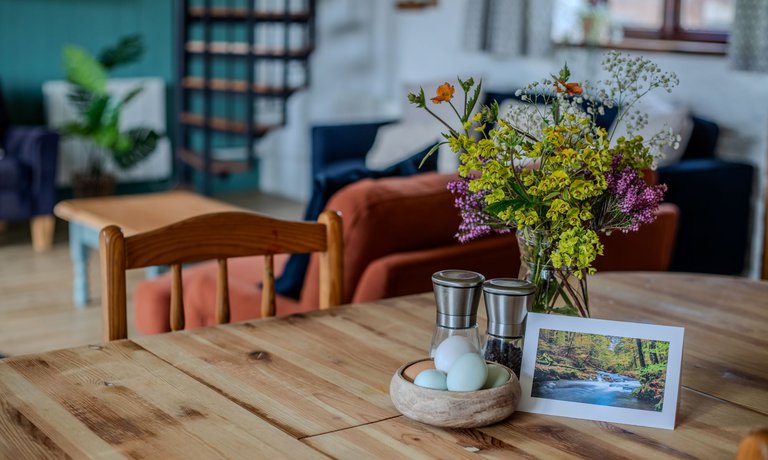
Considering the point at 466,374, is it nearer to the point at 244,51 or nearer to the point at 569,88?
the point at 569,88

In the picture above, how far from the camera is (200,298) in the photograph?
9.87 feet

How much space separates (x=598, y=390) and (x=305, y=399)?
1.32 ft

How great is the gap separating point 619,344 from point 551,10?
484 centimetres

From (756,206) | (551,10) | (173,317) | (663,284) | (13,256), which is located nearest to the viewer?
(173,317)

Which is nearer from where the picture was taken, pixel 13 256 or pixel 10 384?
pixel 10 384

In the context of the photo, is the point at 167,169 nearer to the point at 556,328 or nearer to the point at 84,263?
the point at 84,263

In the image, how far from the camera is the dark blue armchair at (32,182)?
18.1 feet

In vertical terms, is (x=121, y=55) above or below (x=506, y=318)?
above

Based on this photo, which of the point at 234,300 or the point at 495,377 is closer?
the point at 495,377

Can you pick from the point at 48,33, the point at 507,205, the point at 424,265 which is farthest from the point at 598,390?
the point at 48,33

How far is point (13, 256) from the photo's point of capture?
5.48m

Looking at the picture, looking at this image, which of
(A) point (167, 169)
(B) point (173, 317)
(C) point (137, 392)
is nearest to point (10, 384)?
(C) point (137, 392)

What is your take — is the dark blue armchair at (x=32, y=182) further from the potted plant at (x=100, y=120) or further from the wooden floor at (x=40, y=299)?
the potted plant at (x=100, y=120)

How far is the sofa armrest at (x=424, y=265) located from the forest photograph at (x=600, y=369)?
1.26 m
